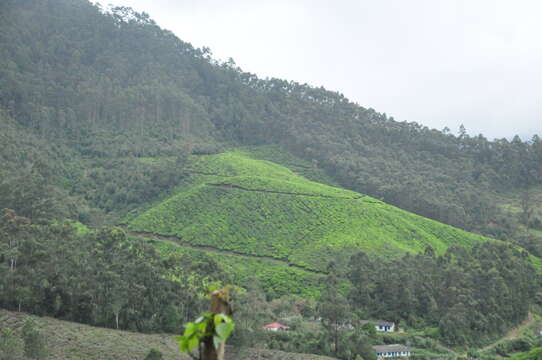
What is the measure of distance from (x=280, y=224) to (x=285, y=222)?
74 cm

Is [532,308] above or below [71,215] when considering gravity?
below

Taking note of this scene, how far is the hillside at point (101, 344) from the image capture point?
901 inches

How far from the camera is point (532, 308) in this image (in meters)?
44.5

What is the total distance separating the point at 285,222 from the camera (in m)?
54.6

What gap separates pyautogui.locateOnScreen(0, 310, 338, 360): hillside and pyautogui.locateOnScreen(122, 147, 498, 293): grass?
14.8 m

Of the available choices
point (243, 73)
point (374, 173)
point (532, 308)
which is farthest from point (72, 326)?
point (243, 73)

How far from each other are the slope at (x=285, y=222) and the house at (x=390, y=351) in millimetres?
14852

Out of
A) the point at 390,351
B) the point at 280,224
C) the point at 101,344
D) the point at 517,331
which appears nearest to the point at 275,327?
the point at 390,351

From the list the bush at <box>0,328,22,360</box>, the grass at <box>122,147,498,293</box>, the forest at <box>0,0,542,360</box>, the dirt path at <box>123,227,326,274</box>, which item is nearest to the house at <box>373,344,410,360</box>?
the forest at <box>0,0,542,360</box>

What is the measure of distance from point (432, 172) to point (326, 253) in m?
40.1

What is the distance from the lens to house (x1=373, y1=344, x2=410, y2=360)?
29852 mm

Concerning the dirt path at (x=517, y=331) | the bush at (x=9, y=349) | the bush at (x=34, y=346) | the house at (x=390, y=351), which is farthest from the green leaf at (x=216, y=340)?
the dirt path at (x=517, y=331)

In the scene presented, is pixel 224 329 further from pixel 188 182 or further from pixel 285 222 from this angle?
pixel 188 182

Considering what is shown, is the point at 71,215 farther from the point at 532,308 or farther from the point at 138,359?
the point at 532,308
